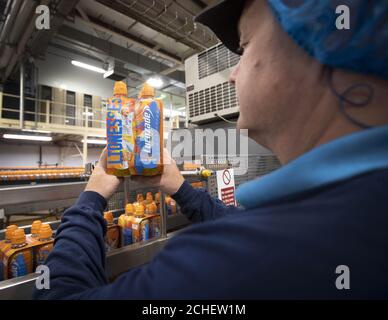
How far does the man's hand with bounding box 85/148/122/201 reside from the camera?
75cm

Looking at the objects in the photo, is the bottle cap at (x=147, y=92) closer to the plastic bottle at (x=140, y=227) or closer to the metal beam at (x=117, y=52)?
the plastic bottle at (x=140, y=227)

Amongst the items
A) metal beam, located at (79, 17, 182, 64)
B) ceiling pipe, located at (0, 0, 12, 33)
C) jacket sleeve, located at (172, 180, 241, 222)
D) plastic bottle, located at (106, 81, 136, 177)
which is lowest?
jacket sleeve, located at (172, 180, 241, 222)

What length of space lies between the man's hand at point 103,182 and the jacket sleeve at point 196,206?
26 centimetres

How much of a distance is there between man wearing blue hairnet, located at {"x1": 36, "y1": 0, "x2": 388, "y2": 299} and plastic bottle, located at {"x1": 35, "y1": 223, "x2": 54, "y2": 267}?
1.25 feet

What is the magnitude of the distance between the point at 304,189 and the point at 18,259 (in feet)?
2.97

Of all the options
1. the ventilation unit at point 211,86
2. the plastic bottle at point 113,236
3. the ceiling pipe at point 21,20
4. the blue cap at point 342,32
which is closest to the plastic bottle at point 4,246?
the plastic bottle at point 113,236

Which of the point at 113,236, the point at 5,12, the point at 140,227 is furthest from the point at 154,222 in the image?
the point at 5,12

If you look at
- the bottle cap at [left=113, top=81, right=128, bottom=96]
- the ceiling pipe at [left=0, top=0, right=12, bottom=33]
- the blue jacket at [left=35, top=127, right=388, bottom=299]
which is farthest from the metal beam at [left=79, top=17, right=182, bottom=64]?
the blue jacket at [left=35, top=127, right=388, bottom=299]

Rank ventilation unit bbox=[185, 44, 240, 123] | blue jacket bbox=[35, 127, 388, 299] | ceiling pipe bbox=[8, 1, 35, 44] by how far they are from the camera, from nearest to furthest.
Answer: blue jacket bbox=[35, 127, 388, 299]
ventilation unit bbox=[185, 44, 240, 123]
ceiling pipe bbox=[8, 1, 35, 44]

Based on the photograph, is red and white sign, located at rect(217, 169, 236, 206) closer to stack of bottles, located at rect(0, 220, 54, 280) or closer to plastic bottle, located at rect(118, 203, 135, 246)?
plastic bottle, located at rect(118, 203, 135, 246)

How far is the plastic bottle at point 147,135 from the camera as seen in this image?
712 mm

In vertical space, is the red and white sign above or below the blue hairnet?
below

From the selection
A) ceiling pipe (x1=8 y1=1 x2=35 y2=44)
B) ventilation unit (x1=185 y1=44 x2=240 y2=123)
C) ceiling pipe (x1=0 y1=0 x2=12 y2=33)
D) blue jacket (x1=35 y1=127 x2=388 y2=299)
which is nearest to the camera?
blue jacket (x1=35 y1=127 x2=388 y2=299)
